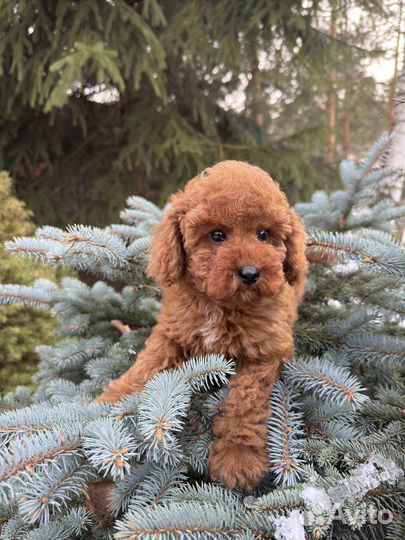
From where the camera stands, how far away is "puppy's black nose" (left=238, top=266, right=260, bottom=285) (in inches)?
52.2

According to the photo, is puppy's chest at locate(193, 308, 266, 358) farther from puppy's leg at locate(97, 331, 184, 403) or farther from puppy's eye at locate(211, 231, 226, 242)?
puppy's eye at locate(211, 231, 226, 242)

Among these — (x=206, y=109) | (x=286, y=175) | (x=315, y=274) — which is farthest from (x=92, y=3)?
(x=315, y=274)

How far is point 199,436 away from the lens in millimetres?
1379

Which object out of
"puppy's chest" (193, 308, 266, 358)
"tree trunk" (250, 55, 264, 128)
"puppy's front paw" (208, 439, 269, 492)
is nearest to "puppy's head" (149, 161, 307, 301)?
"puppy's chest" (193, 308, 266, 358)

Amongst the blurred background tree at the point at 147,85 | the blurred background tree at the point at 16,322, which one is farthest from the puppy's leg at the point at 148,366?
the blurred background tree at the point at 147,85

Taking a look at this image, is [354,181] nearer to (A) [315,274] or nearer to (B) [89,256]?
(A) [315,274]

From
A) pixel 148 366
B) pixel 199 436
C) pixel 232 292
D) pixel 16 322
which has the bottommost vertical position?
pixel 16 322

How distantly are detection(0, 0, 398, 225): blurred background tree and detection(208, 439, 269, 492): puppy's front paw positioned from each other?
8.78ft

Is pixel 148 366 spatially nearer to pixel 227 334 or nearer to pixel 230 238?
pixel 227 334

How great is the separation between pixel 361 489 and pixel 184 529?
0.42 m

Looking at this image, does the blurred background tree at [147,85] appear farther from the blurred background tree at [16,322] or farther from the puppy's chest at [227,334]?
the puppy's chest at [227,334]

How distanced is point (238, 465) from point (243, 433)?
9 cm

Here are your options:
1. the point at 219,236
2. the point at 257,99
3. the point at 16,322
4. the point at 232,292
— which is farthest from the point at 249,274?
the point at 257,99

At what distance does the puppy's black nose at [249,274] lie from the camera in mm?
1327
